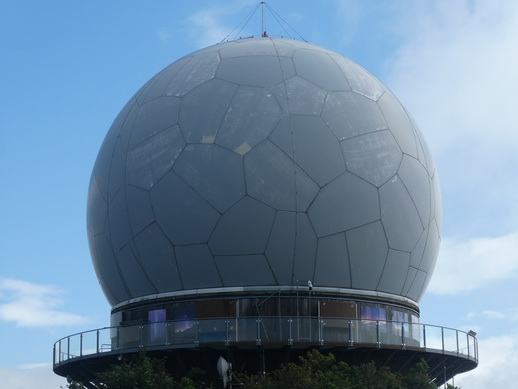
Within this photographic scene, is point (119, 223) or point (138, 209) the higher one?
point (138, 209)

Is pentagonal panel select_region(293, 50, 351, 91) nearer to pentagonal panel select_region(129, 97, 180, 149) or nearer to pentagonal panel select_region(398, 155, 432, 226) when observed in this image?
pentagonal panel select_region(398, 155, 432, 226)

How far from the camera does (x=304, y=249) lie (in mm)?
24672

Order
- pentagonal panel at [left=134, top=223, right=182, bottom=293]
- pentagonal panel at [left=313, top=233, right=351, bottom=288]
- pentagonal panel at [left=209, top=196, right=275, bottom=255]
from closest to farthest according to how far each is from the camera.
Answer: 1. pentagonal panel at [left=209, top=196, right=275, bottom=255]
2. pentagonal panel at [left=313, top=233, right=351, bottom=288]
3. pentagonal panel at [left=134, top=223, right=182, bottom=293]

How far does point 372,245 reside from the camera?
2545 centimetres

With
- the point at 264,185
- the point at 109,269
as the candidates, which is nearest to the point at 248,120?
the point at 264,185

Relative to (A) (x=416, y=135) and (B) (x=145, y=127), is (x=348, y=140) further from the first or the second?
(B) (x=145, y=127)

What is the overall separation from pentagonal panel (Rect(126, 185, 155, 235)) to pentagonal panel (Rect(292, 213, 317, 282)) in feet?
12.2

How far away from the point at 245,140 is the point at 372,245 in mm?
4088

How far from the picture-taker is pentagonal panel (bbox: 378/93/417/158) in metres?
27.0

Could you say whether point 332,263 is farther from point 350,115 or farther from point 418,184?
point 350,115

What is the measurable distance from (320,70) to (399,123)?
101 inches

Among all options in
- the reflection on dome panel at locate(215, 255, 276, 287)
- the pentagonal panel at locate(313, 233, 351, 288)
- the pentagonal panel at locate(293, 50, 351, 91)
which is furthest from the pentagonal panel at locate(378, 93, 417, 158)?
the reflection on dome panel at locate(215, 255, 276, 287)

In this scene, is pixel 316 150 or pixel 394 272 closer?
Result: pixel 316 150

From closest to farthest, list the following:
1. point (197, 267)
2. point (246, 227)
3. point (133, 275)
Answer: point (246, 227)
point (197, 267)
point (133, 275)
